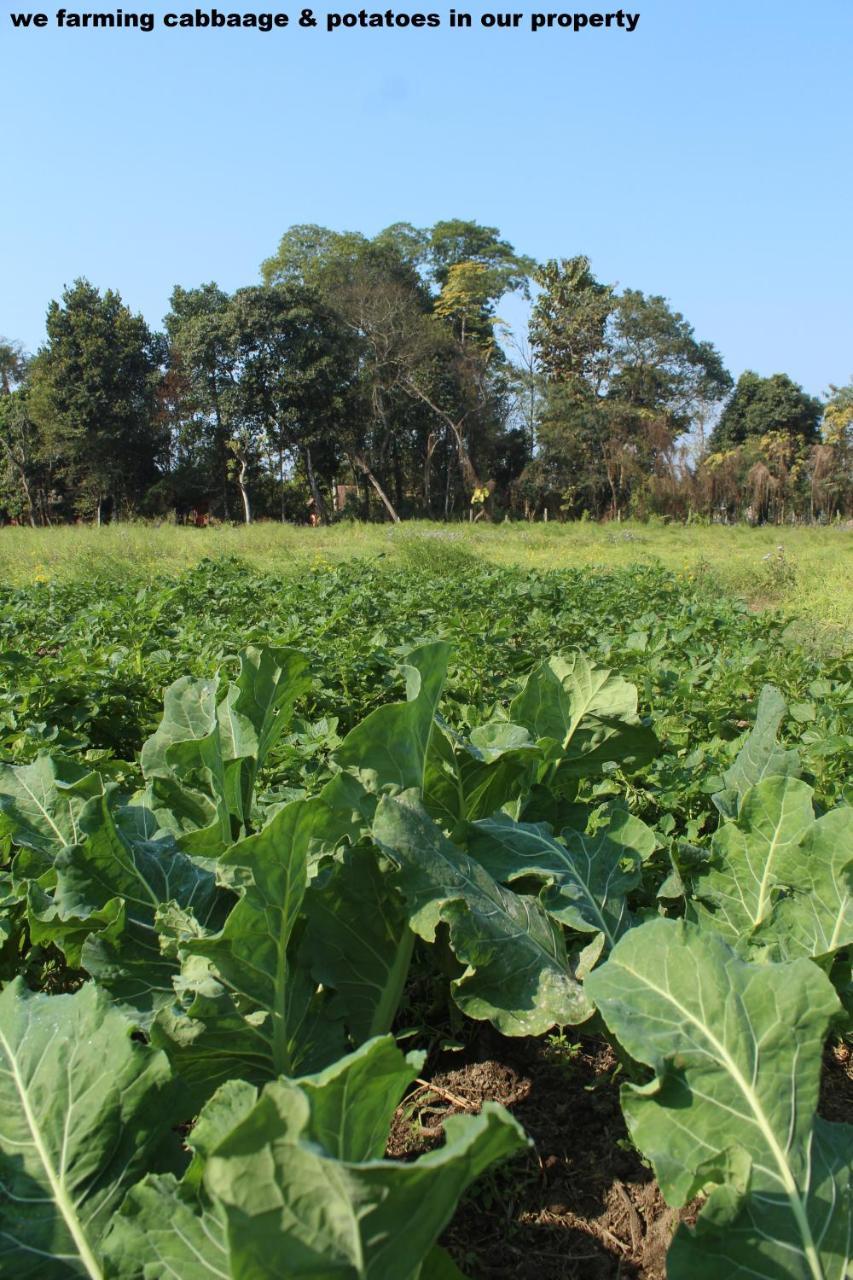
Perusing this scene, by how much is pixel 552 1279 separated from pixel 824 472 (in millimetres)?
40344

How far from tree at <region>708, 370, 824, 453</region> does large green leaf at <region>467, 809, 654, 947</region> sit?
4326 cm

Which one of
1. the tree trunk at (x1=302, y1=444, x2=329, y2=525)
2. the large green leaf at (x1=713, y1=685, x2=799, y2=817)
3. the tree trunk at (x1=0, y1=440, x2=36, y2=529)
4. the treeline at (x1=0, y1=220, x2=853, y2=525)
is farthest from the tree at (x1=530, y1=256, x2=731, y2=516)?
the large green leaf at (x1=713, y1=685, x2=799, y2=817)

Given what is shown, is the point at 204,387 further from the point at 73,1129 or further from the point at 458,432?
the point at 73,1129

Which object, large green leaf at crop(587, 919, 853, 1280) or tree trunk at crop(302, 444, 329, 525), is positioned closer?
large green leaf at crop(587, 919, 853, 1280)

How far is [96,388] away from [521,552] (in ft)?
67.3

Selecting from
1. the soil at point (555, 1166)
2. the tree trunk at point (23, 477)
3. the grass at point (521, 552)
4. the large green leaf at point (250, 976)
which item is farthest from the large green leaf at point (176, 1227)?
the tree trunk at point (23, 477)

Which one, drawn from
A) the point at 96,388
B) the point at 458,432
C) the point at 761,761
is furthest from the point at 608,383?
the point at 761,761

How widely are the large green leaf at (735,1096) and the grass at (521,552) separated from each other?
261 inches

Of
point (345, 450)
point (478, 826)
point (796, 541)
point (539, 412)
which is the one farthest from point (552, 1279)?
point (539, 412)

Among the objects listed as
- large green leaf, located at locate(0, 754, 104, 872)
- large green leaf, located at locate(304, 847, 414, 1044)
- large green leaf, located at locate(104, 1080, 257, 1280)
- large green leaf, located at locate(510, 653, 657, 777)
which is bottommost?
large green leaf, located at locate(104, 1080, 257, 1280)

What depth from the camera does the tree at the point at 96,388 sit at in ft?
105

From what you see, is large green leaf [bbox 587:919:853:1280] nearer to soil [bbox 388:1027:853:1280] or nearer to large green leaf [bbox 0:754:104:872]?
soil [bbox 388:1027:853:1280]

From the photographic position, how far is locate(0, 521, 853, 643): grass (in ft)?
39.9

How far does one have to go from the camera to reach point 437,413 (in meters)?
35.7
